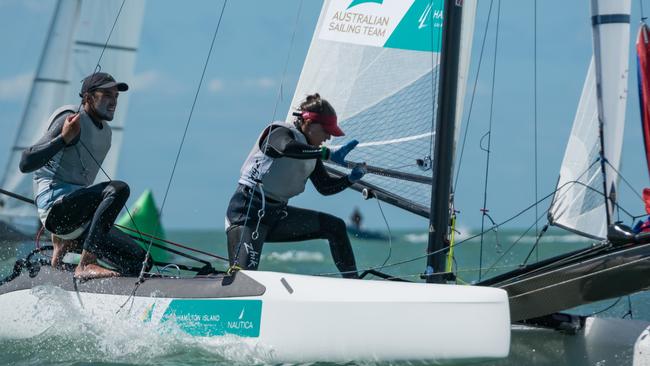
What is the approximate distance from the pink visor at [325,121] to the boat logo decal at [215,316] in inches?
38.8

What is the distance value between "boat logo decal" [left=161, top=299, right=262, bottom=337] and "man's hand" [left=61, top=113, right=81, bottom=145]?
2.92 ft

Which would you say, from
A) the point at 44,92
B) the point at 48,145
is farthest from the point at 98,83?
the point at 44,92

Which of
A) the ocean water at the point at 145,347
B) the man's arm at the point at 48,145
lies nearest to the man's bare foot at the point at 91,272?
the ocean water at the point at 145,347

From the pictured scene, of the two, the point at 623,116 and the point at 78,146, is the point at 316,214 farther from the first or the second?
the point at 623,116

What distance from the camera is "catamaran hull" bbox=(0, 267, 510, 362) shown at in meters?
4.13

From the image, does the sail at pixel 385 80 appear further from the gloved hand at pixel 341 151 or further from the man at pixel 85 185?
the man at pixel 85 185

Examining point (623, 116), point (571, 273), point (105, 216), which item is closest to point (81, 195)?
A: point (105, 216)

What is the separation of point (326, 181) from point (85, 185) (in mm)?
1221

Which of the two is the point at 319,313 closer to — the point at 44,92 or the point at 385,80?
the point at 385,80

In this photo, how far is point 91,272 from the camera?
4930 mm

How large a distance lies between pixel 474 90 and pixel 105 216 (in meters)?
2.26

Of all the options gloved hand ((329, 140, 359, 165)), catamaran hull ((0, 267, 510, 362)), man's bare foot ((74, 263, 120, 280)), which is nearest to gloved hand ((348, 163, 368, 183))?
gloved hand ((329, 140, 359, 165))

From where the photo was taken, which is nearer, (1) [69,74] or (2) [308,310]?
(2) [308,310]

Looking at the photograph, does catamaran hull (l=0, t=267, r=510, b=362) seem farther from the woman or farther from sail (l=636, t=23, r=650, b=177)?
sail (l=636, t=23, r=650, b=177)
